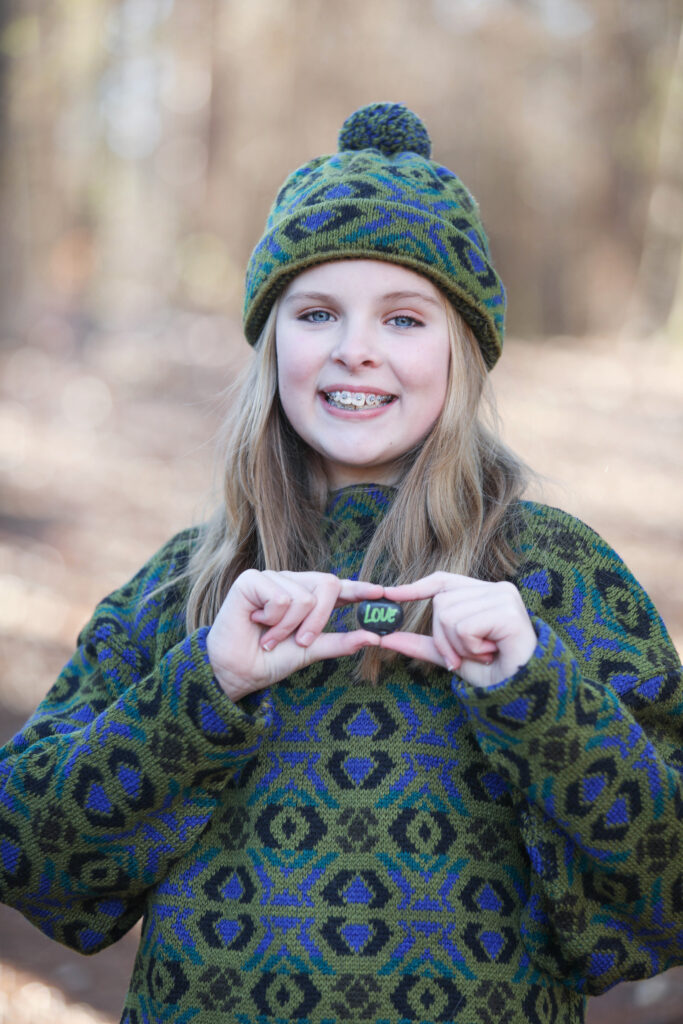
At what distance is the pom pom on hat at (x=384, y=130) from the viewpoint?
6.89 feet

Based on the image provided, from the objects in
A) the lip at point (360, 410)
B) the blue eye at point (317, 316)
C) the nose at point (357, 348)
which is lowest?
the lip at point (360, 410)

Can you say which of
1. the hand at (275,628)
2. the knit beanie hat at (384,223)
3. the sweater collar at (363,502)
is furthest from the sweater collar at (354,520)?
the knit beanie hat at (384,223)

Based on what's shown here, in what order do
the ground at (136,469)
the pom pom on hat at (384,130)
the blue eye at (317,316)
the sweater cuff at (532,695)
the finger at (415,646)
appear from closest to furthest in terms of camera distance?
the sweater cuff at (532,695), the finger at (415,646), the blue eye at (317,316), the pom pom on hat at (384,130), the ground at (136,469)

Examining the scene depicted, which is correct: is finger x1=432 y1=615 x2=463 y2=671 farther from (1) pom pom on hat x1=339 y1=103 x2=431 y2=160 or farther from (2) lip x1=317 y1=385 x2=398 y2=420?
(1) pom pom on hat x1=339 y1=103 x2=431 y2=160

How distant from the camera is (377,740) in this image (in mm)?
1699

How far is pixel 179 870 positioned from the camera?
1723mm

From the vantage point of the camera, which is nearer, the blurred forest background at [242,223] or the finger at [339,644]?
the finger at [339,644]

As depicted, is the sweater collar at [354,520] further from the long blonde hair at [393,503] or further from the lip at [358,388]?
the lip at [358,388]

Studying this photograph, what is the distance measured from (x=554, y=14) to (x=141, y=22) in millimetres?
3891

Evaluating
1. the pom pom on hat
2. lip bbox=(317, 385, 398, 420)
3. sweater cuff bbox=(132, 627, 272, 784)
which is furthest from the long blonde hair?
the pom pom on hat

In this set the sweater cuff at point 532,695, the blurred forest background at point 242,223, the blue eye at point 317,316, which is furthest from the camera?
the blurred forest background at point 242,223

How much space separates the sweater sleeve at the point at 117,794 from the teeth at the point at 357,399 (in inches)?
20.4

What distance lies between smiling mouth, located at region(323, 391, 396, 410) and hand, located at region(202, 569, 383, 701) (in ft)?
1.33

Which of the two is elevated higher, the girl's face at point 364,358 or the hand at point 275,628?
the girl's face at point 364,358
